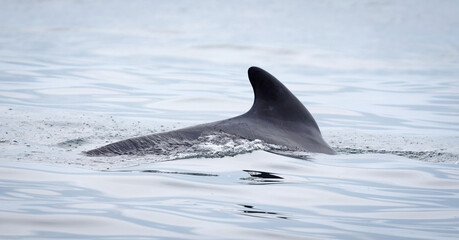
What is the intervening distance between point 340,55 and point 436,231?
2381 centimetres

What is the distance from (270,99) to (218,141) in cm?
114

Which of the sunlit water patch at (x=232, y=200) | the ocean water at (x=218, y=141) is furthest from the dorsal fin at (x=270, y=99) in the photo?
the sunlit water patch at (x=232, y=200)

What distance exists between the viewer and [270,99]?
33.9 ft

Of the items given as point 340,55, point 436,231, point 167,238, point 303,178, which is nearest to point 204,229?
point 167,238

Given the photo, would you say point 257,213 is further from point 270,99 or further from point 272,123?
point 270,99

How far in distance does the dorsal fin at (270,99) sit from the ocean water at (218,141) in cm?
69

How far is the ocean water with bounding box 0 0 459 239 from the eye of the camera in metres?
6.81

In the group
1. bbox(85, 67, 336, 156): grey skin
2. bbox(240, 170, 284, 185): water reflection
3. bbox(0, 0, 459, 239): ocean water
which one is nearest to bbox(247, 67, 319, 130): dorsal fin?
bbox(85, 67, 336, 156): grey skin

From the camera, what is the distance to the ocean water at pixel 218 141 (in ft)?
22.4

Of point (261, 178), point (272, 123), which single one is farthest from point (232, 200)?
point (272, 123)

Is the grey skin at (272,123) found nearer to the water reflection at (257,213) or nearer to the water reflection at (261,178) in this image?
the water reflection at (261,178)

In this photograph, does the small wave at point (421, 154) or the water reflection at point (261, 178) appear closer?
the water reflection at point (261, 178)

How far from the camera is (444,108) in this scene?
1767 cm

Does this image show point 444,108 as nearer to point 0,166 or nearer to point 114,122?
point 114,122
